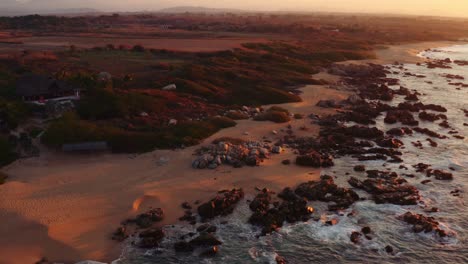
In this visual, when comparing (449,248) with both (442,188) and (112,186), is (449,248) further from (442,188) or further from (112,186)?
(112,186)

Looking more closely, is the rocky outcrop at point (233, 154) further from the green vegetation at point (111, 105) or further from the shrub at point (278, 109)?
the green vegetation at point (111, 105)

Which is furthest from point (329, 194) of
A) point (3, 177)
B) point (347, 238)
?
point (3, 177)

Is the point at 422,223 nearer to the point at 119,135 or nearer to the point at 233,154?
the point at 233,154

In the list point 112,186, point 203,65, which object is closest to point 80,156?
point 112,186

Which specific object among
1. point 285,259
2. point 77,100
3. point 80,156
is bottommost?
point 285,259

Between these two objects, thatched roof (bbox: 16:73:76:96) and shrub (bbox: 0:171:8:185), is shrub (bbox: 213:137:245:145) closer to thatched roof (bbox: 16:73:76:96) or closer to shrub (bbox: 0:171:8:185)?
shrub (bbox: 0:171:8:185)

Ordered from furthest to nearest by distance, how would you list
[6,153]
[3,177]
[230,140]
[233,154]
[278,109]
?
1. [278,109]
2. [230,140]
3. [233,154]
4. [6,153]
5. [3,177]
